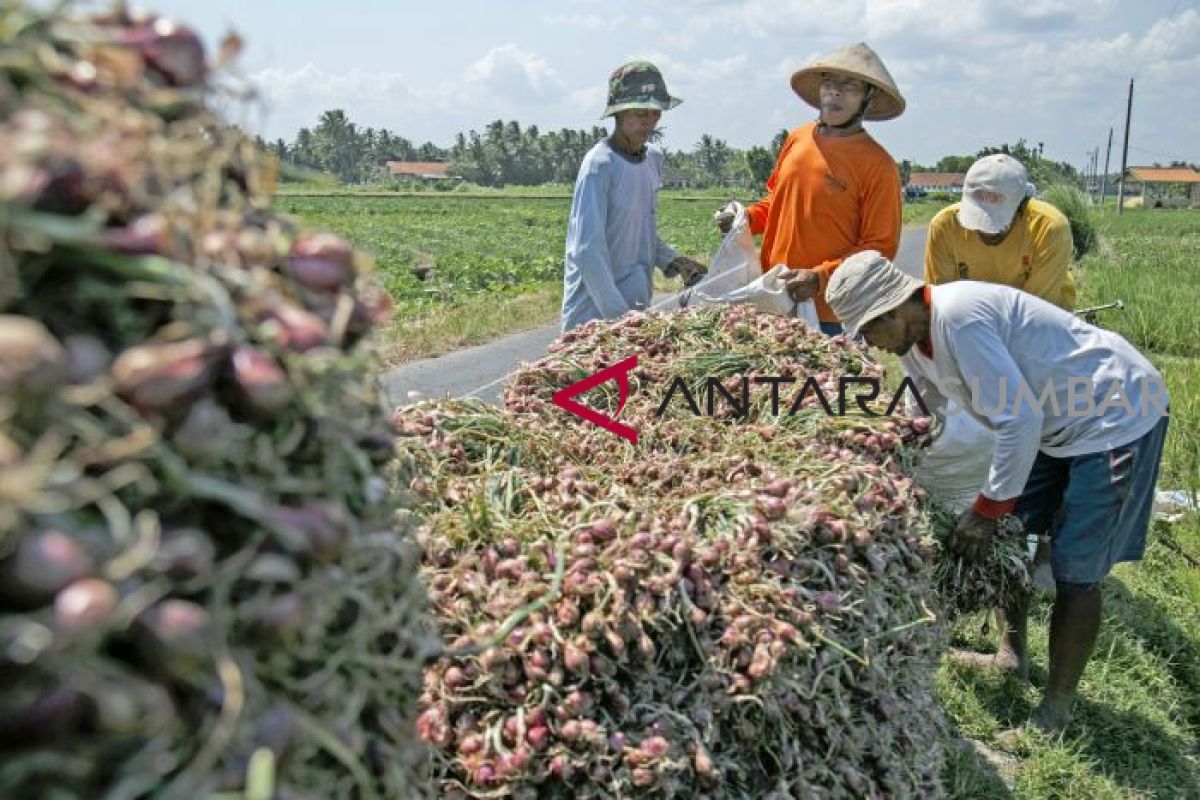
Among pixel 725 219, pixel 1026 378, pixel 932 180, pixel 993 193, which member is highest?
pixel 932 180

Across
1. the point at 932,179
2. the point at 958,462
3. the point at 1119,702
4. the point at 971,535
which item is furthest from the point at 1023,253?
the point at 932,179

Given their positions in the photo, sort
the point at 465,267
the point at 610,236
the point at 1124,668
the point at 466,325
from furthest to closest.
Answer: the point at 465,267 < the point at 466,325 < the point at 610,236 < the point at 1124,668

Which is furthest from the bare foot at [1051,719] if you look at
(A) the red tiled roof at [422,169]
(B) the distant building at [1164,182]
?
(B) the distant building at [1164,182]

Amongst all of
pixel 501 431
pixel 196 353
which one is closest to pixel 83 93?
pixel 196 353

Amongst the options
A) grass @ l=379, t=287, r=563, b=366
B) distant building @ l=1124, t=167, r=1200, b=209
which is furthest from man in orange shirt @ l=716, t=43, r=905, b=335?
distant building @ l=1124, t=167, r=1200, b=209

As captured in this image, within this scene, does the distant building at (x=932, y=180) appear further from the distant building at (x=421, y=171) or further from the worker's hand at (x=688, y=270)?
the worker's hand at (x=688, y=270)

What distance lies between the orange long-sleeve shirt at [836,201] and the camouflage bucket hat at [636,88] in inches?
25.1

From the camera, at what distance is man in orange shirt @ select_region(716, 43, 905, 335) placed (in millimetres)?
4277

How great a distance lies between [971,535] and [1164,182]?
133104mm

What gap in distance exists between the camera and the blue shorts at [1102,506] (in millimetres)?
3514

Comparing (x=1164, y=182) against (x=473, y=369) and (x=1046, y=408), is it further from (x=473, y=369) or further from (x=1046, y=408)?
(x=1046, y=408)

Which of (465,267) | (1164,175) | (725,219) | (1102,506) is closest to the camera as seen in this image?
(1102,506)

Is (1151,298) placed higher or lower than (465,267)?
higher

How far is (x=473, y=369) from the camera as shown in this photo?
966cm
